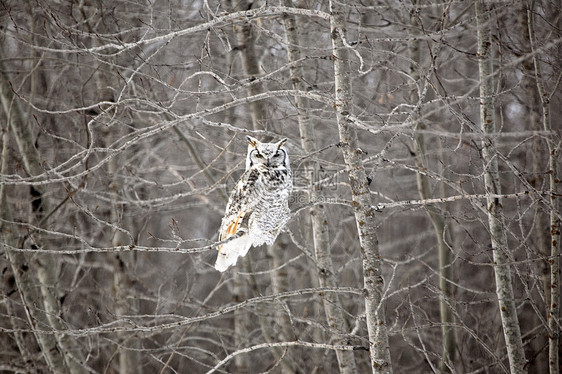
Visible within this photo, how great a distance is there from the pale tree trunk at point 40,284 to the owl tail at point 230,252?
55.7 inches

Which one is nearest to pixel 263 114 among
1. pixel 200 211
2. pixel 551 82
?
pixel 551 82

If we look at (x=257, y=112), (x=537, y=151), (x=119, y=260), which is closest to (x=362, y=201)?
(x=257, y=112)

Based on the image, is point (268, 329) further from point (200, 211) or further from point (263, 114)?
point (200, 211)

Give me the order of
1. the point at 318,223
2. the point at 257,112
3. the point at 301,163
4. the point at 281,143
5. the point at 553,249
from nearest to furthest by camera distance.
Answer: the point at 301,163 → the point at 553,249 → the point at 281,143 → the point at 318,223 → the point at 257,112

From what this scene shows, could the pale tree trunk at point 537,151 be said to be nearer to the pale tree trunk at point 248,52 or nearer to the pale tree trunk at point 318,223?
the pale tree trunk at point 318,223

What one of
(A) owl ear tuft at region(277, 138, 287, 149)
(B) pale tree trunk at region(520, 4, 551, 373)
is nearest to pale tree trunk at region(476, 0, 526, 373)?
(B) pale tree trunk at region(520, 4, 551, 373)

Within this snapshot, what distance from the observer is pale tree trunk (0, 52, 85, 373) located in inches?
178

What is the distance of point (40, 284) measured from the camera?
4699 millimetres

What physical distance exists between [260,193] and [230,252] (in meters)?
0.64

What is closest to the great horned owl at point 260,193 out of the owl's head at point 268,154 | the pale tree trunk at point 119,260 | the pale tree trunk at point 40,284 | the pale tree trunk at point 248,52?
the owl's head at point 268,154

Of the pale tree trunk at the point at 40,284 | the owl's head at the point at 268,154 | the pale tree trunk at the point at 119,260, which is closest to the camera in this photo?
the owl's head at the point at 268,154

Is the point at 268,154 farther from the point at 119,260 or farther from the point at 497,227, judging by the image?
the point at 119,260

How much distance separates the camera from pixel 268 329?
5.49m

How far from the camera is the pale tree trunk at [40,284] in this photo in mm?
4527
